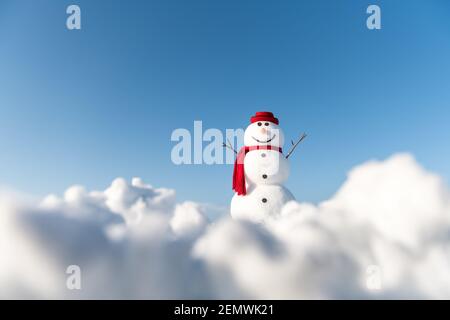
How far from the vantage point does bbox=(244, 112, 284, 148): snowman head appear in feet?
10.3

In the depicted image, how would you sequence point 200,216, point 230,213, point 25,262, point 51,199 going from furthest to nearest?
point 230,213 → point 200,216 → point 51,199 → point 25,262

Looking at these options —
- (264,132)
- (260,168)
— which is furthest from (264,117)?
(260,168)

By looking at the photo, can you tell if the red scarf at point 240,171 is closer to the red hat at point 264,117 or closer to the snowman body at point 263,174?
the snowman body at point 263,174

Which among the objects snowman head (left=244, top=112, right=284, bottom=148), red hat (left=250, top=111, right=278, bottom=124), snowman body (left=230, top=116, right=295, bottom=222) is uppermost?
red hat (left=250, top=111, right=278, bottom=124)

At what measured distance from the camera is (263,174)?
3.14 m

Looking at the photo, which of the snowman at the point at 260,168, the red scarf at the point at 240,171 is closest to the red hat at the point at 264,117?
the snowman at the point at 260,168

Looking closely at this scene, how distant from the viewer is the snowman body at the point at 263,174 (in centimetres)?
304

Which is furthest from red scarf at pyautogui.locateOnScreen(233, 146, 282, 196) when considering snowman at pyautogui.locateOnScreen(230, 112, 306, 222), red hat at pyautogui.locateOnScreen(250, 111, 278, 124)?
red hat at pyautogui.locateOnScreen(250, 111, 278, 124)

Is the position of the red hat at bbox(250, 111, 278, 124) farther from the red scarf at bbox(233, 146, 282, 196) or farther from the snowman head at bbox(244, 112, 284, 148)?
the red scarf at bbox(233, 146, 282, 196)
